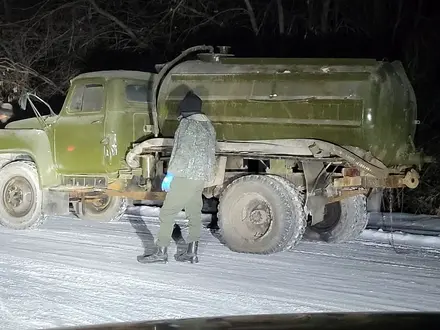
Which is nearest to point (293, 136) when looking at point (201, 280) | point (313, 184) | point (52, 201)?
point (313, 184)

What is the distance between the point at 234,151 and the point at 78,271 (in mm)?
2621

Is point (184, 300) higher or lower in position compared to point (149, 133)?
lower

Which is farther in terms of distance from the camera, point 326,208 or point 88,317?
point 326,208

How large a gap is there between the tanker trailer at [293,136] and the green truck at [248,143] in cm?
1

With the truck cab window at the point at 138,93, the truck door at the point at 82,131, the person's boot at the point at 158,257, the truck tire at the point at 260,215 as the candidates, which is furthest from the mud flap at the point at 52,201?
the person's boot at the point at 158,257

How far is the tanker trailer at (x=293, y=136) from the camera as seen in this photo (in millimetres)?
9711

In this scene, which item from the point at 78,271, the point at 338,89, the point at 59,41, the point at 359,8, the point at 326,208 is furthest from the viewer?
the point at 59,41

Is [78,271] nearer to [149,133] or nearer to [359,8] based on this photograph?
[149,133]

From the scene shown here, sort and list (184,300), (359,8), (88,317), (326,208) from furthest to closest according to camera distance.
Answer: (359,8) < (326,208) < (184,300) < (88,317)

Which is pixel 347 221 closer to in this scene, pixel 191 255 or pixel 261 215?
pixel 261 215

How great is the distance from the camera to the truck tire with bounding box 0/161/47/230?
1188 centimetres

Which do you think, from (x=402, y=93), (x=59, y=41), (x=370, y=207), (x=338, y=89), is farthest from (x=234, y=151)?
(x=59, y=41)

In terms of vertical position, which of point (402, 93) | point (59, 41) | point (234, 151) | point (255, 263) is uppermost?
point (59, 41)

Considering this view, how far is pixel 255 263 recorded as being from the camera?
9477 mm
